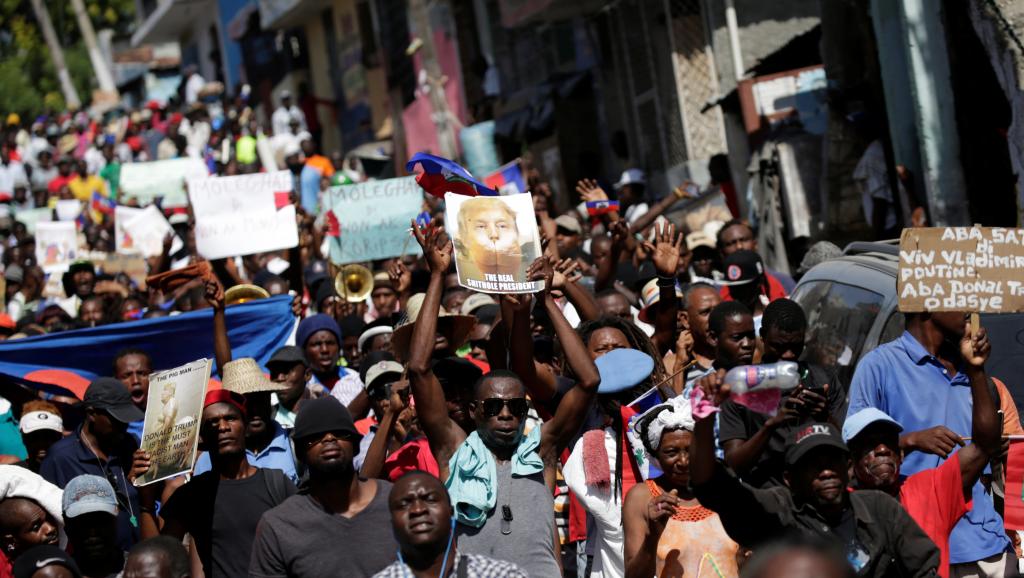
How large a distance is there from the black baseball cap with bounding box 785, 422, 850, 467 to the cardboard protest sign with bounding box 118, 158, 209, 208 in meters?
15.8

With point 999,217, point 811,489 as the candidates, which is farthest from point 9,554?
point 999,217

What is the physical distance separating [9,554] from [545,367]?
7.78ft

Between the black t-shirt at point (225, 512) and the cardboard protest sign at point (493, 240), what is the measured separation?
3.74 ft

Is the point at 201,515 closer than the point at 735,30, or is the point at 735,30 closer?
the point at 201,515

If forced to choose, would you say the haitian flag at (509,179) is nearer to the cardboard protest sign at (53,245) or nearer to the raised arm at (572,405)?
the cardboard protest sign at (53,245)

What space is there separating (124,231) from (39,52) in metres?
41.5

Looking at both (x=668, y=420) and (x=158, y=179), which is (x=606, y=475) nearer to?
(x=668, y=420)

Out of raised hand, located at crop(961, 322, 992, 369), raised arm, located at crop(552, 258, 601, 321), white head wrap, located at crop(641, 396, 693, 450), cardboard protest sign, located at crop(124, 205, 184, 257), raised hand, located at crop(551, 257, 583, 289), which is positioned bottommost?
white head wrap, located at crop(641, 396, 693, 450)

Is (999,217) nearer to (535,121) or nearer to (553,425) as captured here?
(553,425)

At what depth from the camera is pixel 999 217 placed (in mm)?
11094

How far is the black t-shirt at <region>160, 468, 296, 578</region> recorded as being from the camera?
Answer: 591 cm

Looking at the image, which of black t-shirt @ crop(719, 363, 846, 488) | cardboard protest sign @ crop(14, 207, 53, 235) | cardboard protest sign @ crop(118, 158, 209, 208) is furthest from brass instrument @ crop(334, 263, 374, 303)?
cardboard protest sign @ crop(14, 207, 53, 235)

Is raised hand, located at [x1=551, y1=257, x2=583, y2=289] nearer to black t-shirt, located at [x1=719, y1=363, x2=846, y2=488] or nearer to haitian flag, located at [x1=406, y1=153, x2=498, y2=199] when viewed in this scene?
haitian flag, located at [x1=406, y1=153, x2=498, y2=199]

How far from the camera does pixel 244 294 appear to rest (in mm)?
10344
